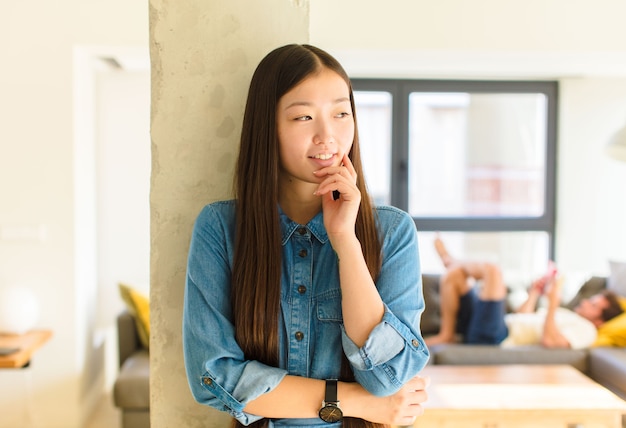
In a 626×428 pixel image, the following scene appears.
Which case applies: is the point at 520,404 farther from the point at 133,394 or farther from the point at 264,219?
the point at 264,219

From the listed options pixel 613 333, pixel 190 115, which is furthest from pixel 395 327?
pixel 613 333

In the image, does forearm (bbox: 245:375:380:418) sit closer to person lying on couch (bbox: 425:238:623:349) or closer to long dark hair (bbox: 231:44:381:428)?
long dark hair (bbox: 231:44:381:428)

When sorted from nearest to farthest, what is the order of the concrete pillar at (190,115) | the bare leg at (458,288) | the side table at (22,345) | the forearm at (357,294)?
1. the forearm at (357,294)
2. the concrete pillar at (190,115)
3. the side table at (22,345)
4. the bare leg at (458,288)

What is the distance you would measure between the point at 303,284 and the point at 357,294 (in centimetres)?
14

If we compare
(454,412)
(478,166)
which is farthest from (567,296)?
(454,412)

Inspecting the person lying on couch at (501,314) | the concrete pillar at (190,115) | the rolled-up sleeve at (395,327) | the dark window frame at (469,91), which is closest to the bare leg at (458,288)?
the person lying on couch at (501,314)

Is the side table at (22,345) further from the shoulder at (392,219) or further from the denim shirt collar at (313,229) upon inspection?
the shoulder at (392,219)

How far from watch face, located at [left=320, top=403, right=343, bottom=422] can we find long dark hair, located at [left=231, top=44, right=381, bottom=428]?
2.7 inches

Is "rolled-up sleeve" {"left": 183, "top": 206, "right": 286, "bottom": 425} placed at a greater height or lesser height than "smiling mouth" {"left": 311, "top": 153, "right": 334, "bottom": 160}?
lesser

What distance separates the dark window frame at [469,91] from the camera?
230 inches

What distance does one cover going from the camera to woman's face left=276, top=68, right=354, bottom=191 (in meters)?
1.19

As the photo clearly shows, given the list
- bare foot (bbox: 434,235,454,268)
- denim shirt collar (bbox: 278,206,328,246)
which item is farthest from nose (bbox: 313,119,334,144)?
bare foot (bbox: 434,235,454,268)

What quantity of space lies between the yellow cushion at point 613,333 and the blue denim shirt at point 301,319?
3.73 meters

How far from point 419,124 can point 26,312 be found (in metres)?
3.51
